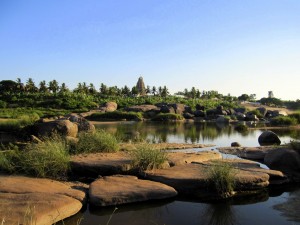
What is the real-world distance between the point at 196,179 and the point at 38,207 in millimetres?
3863

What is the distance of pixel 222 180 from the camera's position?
829 centimetres

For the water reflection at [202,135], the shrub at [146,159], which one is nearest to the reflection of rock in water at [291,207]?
the shrub at [146,159]

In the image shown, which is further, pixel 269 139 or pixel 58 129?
pixel 269 139

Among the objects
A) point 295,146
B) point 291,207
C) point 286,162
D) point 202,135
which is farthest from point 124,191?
point 202,135

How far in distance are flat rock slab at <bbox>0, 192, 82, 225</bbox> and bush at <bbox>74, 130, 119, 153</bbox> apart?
4948 millimetres

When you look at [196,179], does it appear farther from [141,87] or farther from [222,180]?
[141,87]

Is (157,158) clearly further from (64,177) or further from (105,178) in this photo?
(64,177)

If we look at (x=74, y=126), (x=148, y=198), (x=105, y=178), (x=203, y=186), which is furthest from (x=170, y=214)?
(x=74, y=126)

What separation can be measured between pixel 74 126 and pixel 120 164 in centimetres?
835

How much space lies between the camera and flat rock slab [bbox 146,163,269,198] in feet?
27.9

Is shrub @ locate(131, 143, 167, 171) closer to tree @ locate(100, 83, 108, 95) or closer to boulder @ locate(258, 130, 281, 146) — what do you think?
boulder @ locate(258, 130, 281, 146)

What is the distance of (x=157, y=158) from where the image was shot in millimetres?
9891

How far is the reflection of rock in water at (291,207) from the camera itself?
7115 mm

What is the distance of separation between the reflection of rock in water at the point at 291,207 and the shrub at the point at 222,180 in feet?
3.66
